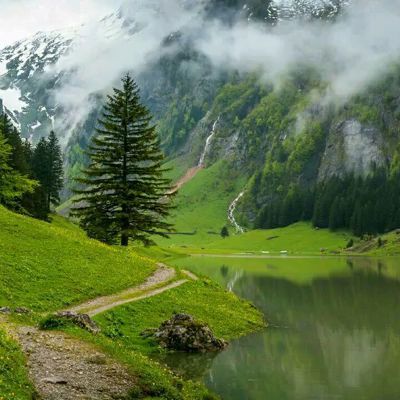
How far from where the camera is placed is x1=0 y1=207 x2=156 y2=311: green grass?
114 ft

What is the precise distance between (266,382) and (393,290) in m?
45.2

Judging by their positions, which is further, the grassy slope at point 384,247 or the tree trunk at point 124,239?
the grassy slope at point 384,247

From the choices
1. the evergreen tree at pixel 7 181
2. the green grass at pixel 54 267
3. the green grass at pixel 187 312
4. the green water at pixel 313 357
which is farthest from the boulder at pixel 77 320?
the evergreen tree at pixel 7 181

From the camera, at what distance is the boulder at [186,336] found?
30953 millimetres

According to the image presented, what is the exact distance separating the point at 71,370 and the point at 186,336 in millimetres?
11668

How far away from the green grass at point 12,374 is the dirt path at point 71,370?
455 mm

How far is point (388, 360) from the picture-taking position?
30172mm

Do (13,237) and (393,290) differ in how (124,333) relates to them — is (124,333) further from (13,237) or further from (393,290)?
(393,290)

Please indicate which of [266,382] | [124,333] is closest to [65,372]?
[266,382]

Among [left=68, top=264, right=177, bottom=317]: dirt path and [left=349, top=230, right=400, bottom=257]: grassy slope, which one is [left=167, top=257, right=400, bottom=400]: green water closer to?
[left=68, top=264, right=177, bottom=317]: dirt path

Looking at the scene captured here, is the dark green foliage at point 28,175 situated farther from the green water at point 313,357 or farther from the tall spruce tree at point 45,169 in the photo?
the green water at point 313,357

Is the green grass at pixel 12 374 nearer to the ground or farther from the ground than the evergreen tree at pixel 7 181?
nearer to the ground

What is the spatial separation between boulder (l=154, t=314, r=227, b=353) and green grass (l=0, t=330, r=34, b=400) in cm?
1170

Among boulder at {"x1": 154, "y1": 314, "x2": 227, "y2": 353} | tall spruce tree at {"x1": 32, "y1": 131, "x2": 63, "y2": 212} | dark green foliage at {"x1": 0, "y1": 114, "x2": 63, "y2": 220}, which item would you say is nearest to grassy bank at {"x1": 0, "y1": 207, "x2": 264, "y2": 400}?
boulder at {"x1": 154, "y1": 314, "x2": 227, "y2": 353}
